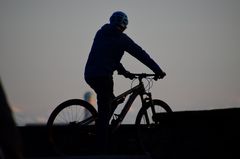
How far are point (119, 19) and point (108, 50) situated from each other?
52 cm

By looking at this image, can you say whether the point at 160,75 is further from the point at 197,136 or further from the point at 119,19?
the point at 197,136

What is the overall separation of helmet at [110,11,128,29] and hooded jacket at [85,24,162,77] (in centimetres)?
9

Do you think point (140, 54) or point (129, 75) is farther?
point (129, 75)

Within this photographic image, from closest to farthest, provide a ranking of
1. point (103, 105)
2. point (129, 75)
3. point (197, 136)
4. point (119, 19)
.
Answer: point (197, 136) → point (119, 19) → point (103, 105) → point (129, 75)

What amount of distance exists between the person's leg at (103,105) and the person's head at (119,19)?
87 centimetres

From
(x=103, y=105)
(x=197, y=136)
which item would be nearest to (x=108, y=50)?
(x=103, y=105)

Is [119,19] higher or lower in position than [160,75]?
higher

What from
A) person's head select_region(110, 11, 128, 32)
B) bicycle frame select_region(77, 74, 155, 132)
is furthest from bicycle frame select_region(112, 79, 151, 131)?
person's head select_region(110, 11, 128, 32)

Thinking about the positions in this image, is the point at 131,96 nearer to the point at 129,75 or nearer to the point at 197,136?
the point at 129,75

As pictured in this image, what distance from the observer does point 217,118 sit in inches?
220

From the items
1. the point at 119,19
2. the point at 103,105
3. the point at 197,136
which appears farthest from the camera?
the point at 103,105

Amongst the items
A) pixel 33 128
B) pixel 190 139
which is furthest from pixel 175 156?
pixel 33 128

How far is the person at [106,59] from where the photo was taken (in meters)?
7.12

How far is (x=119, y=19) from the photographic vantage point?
7.12 m
